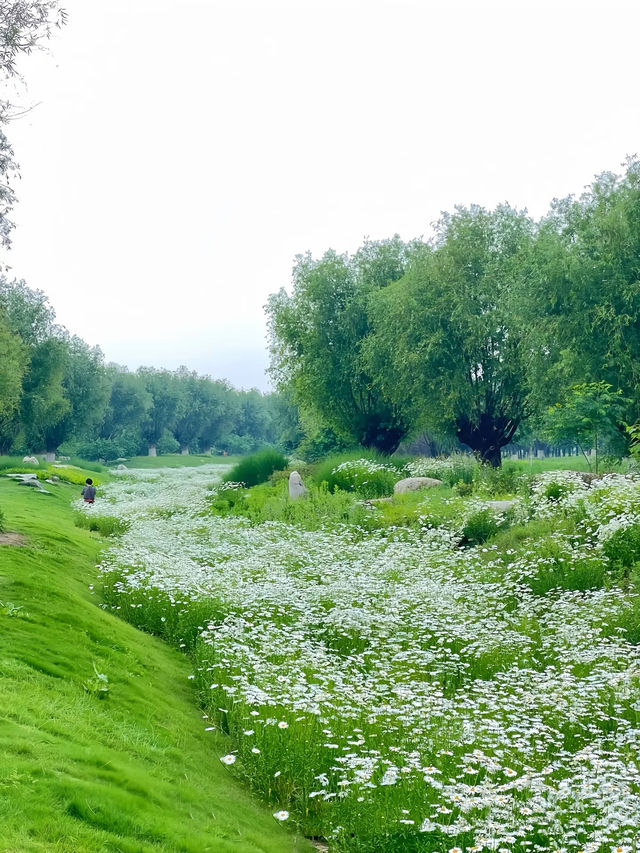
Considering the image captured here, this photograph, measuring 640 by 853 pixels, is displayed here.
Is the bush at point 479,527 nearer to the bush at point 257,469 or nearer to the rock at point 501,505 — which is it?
the rock at point 501,505

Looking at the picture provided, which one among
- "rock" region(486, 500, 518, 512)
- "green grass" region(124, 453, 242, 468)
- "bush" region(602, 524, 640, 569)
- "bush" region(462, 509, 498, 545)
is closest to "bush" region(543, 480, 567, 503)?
"rock" region(486, 500, 518, 512)

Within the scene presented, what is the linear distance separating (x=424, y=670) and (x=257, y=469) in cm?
2254

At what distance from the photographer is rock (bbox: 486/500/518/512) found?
15.8 meters

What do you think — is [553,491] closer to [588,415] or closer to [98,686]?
[588,415]

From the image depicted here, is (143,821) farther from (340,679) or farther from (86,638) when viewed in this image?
(86,638)

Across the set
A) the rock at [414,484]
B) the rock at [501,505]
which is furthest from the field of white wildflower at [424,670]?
the rock at [414,484]

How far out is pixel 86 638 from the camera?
7.39 m

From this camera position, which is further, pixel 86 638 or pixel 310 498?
pixel 310 498

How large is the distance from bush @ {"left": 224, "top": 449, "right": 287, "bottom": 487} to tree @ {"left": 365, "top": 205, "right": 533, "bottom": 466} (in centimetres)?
635

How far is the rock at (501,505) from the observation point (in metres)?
15.8

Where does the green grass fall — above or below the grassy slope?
below

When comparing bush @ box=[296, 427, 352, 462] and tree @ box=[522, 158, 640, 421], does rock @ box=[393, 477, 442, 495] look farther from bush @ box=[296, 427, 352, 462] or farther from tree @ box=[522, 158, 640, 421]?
bush @ box=[296, 427, 352, 462]

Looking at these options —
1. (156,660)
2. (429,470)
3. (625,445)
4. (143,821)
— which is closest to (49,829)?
(143,821)

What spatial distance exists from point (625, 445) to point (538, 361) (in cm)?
444
